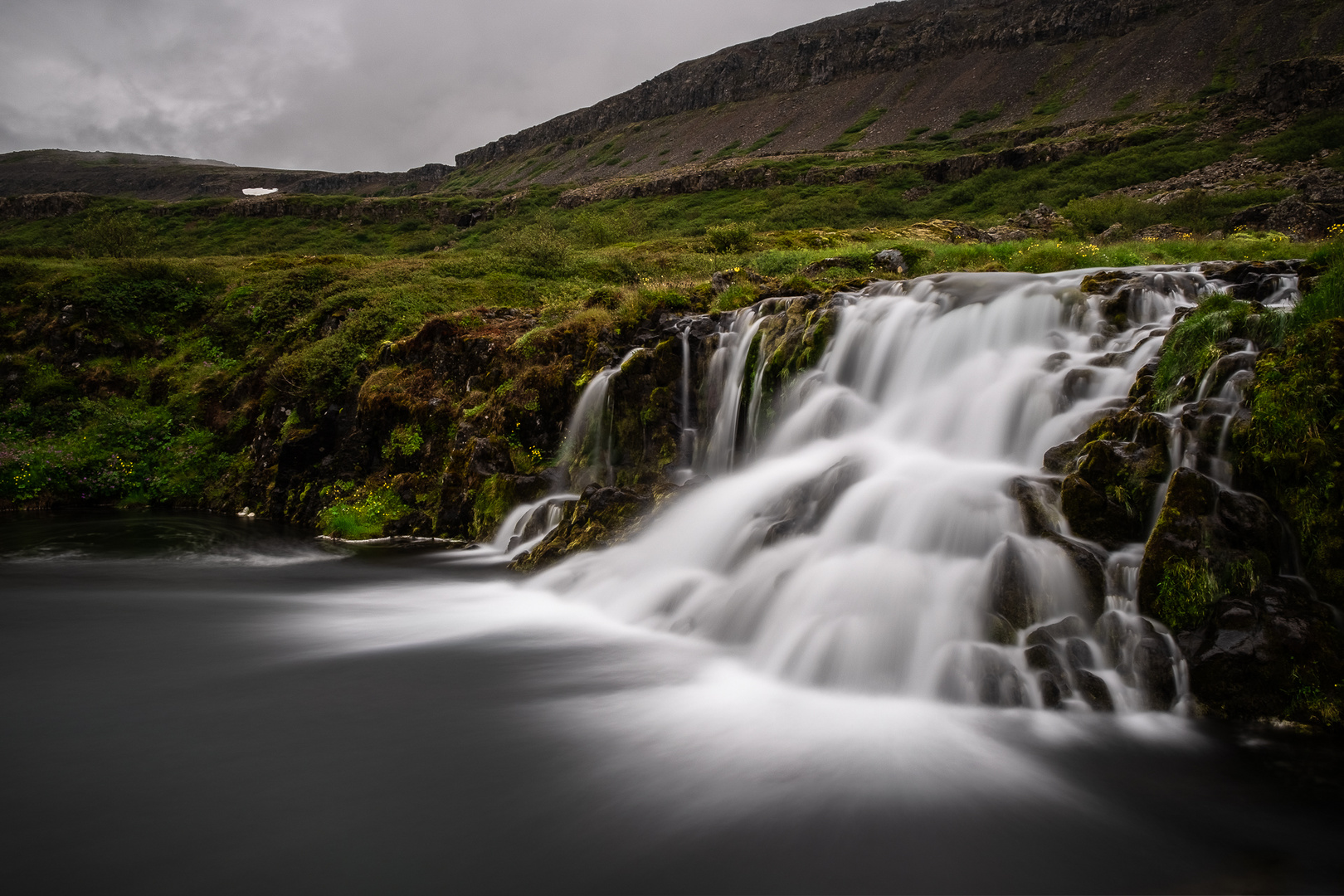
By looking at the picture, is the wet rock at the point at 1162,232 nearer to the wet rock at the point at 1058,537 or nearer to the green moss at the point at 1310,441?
the green moss at the point at 1310,441

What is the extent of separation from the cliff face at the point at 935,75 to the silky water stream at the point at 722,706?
8941 centimetres

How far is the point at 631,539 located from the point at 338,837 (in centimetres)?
592

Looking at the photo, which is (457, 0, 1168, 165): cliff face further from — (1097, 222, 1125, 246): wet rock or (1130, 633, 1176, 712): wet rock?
(1130, 633, 1176, 712): wet rock

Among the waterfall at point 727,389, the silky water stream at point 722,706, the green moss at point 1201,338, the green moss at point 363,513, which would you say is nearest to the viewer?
the silky water stream at point 722,706

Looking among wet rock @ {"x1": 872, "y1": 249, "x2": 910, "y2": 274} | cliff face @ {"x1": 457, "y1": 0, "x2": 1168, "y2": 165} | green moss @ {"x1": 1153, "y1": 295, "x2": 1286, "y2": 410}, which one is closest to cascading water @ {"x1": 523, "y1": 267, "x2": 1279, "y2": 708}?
green moss @ {"x1": 1153, "y1": 295, "x2": 1286, "y2": 410}

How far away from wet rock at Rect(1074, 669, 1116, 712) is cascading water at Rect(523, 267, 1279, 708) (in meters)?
0.02

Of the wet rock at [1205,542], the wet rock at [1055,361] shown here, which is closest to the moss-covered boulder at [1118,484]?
the wet rock at [1205,542]

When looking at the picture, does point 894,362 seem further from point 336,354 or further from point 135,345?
point 135,345

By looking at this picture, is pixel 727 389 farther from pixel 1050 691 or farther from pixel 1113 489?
pixel 1050 691

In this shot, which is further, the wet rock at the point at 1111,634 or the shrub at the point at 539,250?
the shrub at the point at 539,250

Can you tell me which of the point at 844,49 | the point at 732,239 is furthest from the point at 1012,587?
the point at 844,49

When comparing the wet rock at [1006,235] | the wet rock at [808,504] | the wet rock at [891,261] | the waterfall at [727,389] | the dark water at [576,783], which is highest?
the wet rock at [1006,235]

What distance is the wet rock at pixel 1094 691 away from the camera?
5461mm

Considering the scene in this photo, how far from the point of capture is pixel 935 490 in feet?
24.9
